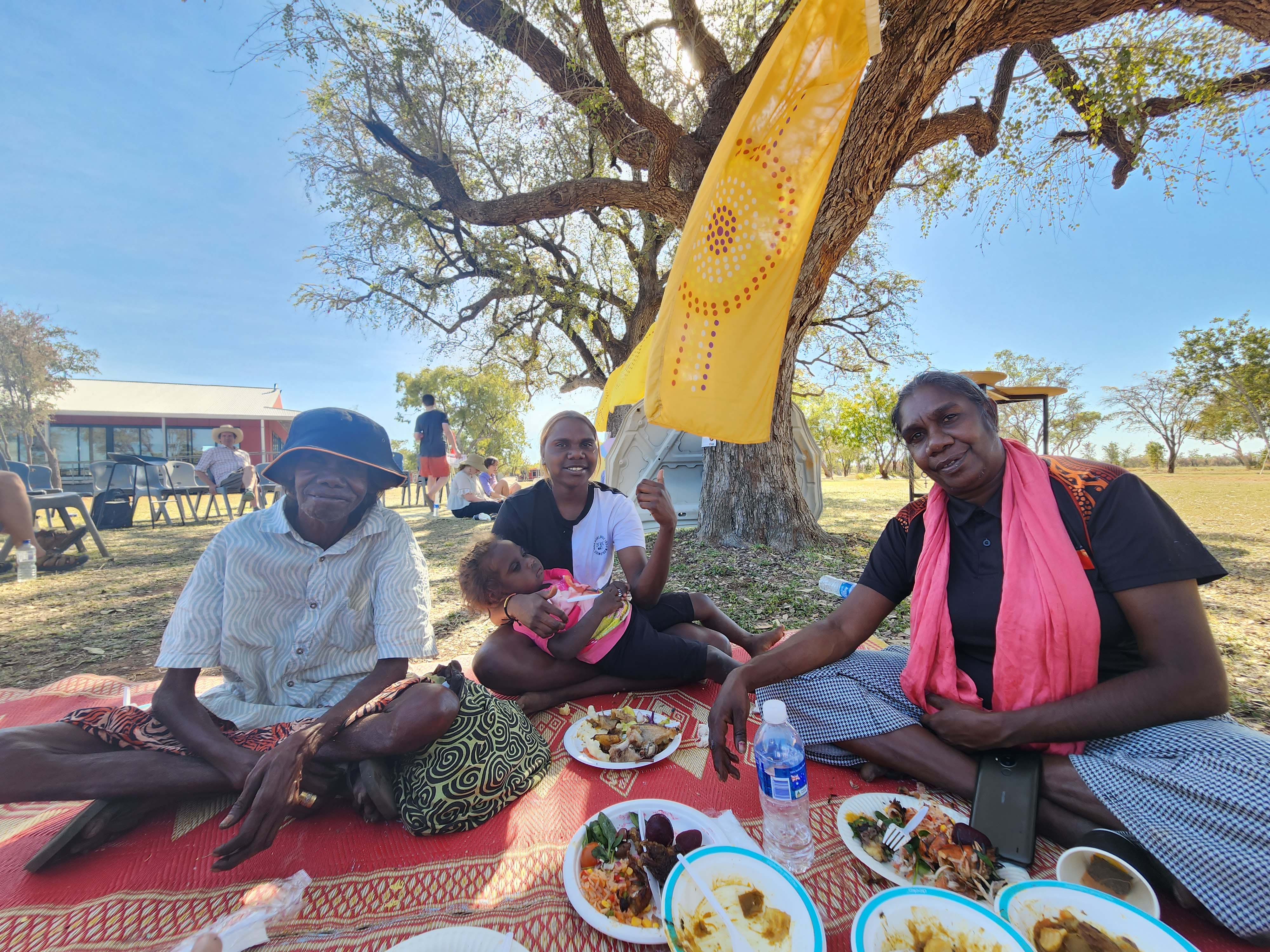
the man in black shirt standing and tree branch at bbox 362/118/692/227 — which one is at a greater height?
tree branch at bbox 362/118/692/227

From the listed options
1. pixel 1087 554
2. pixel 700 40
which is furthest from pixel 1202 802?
pixel 700 40

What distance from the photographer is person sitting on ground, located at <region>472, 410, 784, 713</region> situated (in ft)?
9.50

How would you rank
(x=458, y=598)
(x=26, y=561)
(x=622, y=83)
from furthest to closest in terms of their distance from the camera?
1. (x=622, y=83)
2. (x=26, y=561)
3. (x=458, y=598)

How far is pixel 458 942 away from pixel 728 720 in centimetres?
101

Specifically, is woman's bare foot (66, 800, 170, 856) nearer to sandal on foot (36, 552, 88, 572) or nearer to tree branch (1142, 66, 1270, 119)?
sandal on foot (36, 552, 88, 572)

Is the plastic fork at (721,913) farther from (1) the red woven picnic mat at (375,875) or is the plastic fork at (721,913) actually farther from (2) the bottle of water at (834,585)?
(2) the bottle of water at (834,585)

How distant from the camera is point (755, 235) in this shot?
108 inches

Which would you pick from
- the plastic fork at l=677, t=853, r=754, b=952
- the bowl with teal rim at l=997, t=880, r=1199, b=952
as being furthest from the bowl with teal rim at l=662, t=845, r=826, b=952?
the bowl with teal rim at l=997, t=880, r=1199, b=952

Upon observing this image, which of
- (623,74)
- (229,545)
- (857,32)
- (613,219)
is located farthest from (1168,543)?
(613,219)

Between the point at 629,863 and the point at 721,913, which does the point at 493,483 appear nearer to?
the point at 629,863

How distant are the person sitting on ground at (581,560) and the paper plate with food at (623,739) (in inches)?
13.4

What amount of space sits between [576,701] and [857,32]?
12.3 feet

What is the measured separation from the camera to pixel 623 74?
6578mm

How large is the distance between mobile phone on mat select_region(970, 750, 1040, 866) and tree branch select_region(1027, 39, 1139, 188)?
25.5ft
